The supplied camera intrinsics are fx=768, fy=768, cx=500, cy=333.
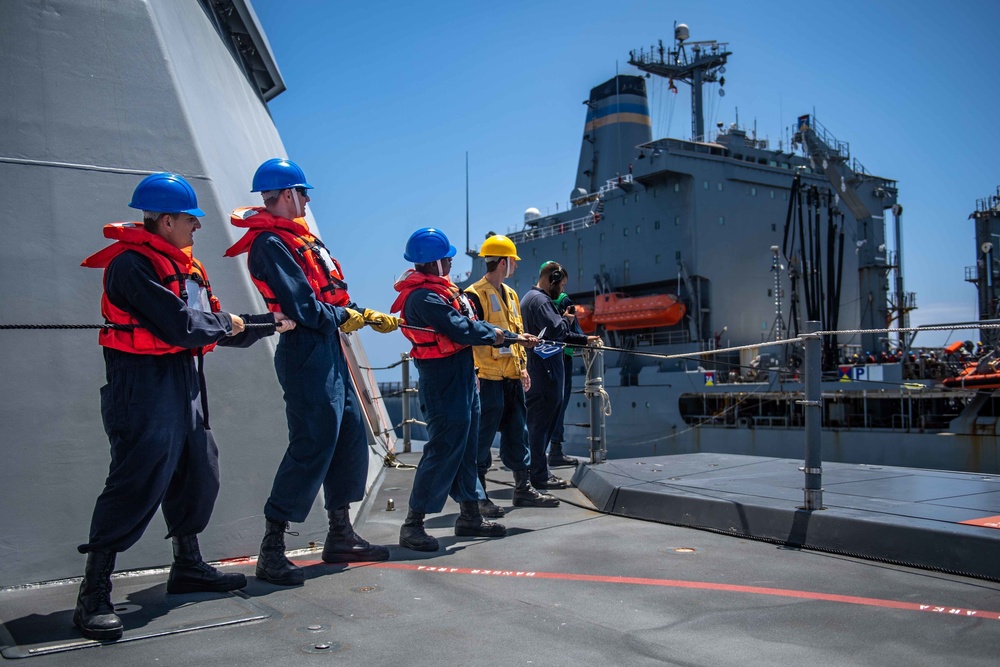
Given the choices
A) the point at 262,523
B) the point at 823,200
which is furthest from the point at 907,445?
the point at 262,523

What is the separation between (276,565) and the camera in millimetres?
2543

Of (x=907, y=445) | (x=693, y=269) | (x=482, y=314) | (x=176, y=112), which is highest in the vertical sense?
(x=693, y=269)

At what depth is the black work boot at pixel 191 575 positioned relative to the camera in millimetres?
2416

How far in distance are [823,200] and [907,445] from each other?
11225 mm

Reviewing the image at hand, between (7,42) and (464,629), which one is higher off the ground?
(7,42)

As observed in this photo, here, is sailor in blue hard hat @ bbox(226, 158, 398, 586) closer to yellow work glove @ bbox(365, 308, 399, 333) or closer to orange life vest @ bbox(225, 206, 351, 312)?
orange life vest @ bbox(225, 206, 351, 312)

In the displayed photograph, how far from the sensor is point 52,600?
2.36 m

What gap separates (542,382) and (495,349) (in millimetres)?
991

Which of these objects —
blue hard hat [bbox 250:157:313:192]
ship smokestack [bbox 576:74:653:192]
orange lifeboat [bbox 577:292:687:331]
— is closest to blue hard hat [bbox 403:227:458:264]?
blue hard hat [bbox 250:157:313:192]

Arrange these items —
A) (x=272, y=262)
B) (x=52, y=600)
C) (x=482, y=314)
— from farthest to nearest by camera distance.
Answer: (x=482, y=314) → (x=272, y=262) → (x=52, y=600)

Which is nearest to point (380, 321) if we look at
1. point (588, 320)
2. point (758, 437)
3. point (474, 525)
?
point (474, 525)

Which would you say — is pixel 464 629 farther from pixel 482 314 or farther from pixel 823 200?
pixel 823 200

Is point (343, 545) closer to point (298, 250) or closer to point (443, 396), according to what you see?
point (443, 396)

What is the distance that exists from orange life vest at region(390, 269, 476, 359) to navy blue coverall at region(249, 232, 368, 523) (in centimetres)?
59
